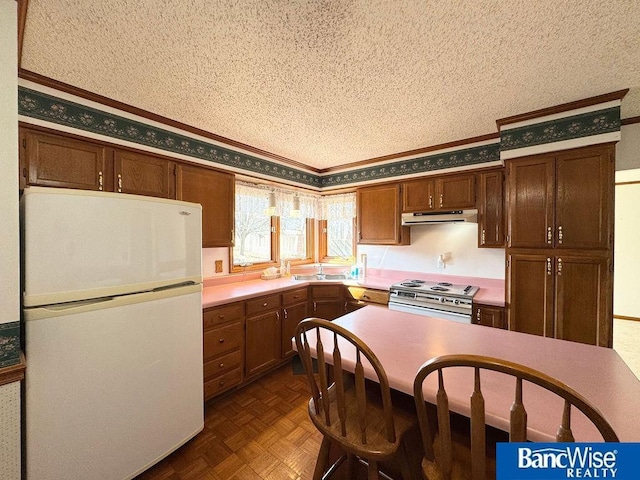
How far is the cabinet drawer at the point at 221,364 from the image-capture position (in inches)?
80.0

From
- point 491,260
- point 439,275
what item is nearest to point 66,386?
point 439,275

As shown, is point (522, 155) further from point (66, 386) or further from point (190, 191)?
point (66, 386)

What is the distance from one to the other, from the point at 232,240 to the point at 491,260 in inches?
105

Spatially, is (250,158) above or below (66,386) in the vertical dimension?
above

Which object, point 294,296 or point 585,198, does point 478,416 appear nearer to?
point 585,198

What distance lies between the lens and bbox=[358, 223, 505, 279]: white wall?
2.71 m

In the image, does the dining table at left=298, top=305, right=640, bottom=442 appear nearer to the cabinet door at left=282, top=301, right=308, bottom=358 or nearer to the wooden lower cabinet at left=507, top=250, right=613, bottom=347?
the wooden lower cabinet at left=507, top=250, right=613, bottom=347

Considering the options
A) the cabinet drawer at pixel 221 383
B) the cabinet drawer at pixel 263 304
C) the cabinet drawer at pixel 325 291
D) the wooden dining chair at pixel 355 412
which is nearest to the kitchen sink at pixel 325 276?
the cabinet drawer at pixel 325 291

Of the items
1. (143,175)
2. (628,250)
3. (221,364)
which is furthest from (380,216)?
(628,250)

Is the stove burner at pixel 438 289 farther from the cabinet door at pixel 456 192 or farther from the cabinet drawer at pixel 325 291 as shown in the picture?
the cabinet drawer at pixel 325 291

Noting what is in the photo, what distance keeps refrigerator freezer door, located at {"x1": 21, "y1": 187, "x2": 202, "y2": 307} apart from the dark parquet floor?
1.08m

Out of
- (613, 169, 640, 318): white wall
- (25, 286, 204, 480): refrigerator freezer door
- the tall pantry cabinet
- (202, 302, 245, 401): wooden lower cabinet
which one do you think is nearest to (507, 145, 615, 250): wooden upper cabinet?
the tall pantry cabinet

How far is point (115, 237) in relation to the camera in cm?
128

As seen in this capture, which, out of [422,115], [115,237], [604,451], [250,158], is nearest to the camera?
[604,451]
